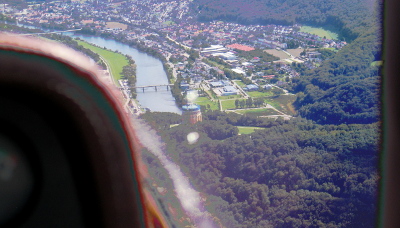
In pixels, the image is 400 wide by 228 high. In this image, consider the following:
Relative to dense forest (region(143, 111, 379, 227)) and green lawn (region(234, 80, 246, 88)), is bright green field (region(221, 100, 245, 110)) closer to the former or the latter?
green lawn (region(234, 80, 246, 88))

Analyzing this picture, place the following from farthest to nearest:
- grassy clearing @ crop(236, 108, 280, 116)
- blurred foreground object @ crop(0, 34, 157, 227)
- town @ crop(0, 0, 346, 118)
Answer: town @ crop(0, 0, 346, 118), grassy clearing @ crop(236, 108, 280, 116), blurred foreground object @ crop(0, 34, 157, 227)

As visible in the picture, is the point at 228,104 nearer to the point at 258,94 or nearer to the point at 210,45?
the point at 258,94

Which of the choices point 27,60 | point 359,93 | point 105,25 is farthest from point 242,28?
point 27,60

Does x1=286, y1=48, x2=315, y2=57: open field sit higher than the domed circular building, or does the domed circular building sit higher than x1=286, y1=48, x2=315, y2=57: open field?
the domed circular building

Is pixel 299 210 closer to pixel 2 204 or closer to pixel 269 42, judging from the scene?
pixel 2 204

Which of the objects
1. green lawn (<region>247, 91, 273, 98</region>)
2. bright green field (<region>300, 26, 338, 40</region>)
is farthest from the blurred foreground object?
bright green field (<region>300, 26, 338, 40</region>)

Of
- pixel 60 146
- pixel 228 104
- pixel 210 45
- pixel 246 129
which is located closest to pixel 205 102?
pixel 228 104

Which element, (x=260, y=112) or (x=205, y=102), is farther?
(x=205, y=102)
